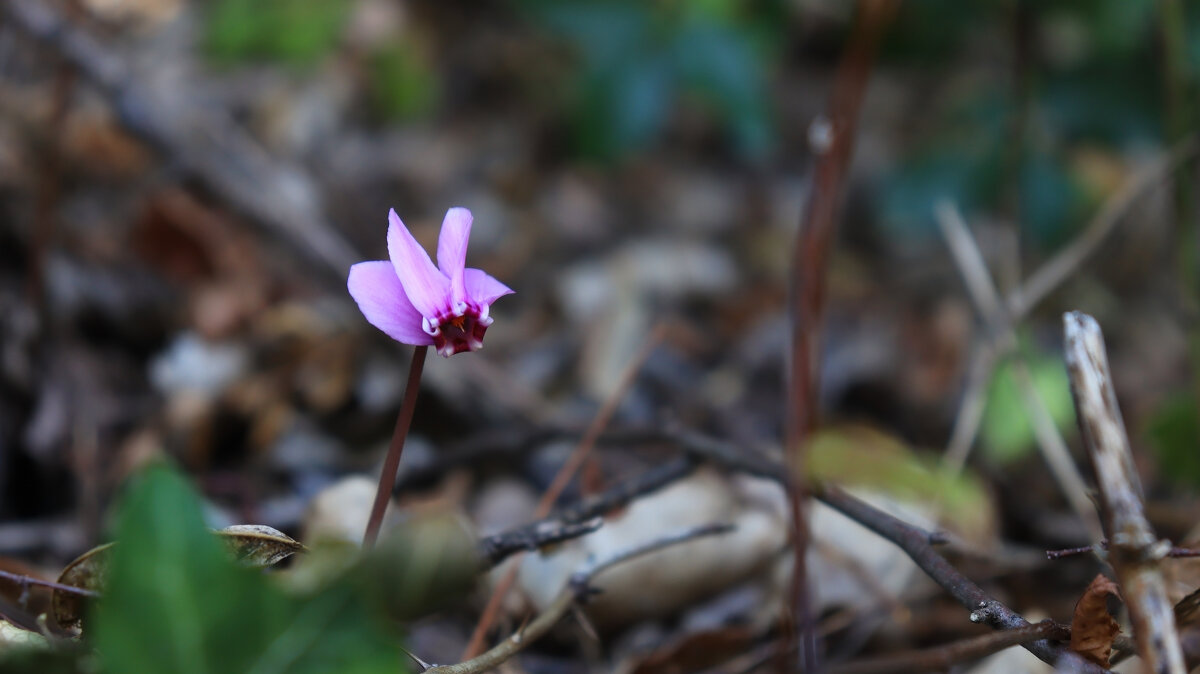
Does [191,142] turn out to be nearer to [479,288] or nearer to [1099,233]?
[479,288]

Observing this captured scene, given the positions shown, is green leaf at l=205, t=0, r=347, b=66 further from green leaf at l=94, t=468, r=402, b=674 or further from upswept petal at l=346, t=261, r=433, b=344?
green leaf at l=94, t=468, r=402, b=674

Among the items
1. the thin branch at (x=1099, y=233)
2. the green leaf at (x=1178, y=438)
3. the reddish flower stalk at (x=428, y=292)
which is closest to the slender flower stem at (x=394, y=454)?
the reddish flower stalk at (x=428, y=292)

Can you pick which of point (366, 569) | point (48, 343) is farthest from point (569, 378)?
point (366, 569)

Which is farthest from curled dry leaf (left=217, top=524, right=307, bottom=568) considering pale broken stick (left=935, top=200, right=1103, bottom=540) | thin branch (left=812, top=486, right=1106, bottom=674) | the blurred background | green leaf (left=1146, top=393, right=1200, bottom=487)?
green leaf (left=1146, top=393, right=1200, bottom=487)

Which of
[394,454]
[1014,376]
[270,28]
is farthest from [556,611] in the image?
[270,28]

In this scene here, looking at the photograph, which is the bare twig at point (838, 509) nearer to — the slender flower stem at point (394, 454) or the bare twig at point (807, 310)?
the bare twig at point (807, 310)

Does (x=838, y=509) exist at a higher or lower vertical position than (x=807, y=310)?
lower
